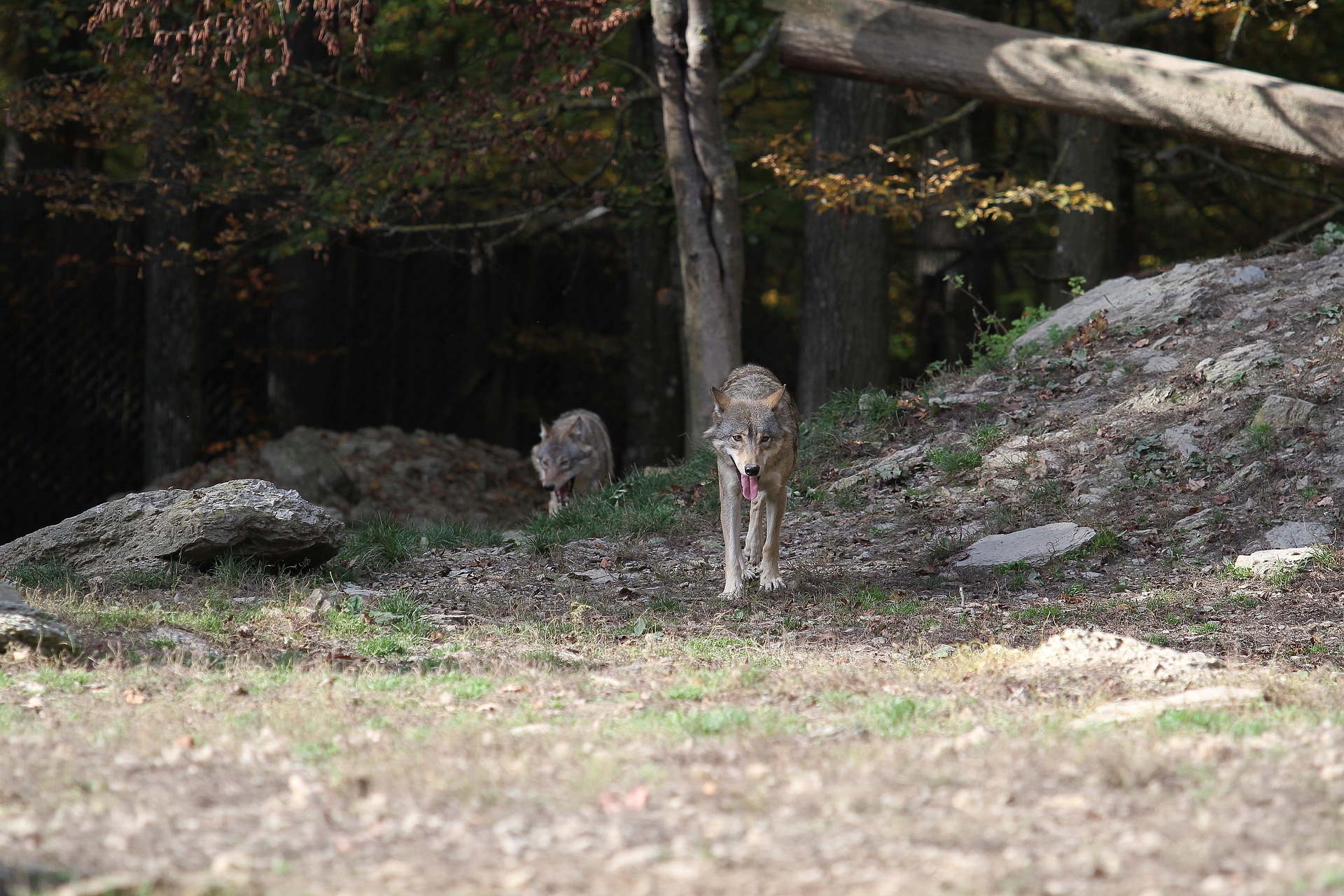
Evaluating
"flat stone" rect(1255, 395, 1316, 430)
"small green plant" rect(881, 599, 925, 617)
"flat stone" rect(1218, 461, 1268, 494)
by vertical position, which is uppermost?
"flat stone" rect(1255, 395, 1316, 430)

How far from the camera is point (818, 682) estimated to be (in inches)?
243

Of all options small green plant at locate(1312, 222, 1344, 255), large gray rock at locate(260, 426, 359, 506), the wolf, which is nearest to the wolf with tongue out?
the wolf

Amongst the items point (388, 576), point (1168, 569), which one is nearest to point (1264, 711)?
point (1168, 569)

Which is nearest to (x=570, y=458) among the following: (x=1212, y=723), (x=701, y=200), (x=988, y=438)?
(x=701, y=200)

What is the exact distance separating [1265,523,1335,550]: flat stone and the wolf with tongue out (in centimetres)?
335

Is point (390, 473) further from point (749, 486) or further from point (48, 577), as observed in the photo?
point (749, 486)

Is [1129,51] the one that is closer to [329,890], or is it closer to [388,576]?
[388,576]

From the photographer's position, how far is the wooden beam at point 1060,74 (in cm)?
1167

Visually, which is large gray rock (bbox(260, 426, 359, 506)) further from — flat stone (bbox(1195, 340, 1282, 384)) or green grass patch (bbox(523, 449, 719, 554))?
flat stone (bbox(1195, 340, 1282, 384))

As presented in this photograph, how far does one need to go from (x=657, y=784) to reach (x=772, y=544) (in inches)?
170

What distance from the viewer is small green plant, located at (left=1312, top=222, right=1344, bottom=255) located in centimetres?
1229

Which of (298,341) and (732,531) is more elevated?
(298,341)

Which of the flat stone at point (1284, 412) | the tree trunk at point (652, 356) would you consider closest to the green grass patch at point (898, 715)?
the flat stone at point (1284, 412)

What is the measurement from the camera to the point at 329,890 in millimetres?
3561
